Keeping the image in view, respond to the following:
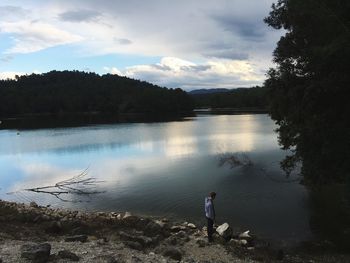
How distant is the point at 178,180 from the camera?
37.5 meters

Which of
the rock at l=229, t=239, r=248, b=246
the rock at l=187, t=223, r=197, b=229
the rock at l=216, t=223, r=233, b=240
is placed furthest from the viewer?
the rock at l=187, t=223, r=197, b=229

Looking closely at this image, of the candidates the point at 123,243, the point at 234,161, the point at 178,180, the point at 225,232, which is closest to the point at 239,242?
the point at 225,232

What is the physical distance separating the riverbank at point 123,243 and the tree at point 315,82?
5.68m

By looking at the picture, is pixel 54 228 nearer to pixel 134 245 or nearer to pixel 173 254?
pixel 134 245

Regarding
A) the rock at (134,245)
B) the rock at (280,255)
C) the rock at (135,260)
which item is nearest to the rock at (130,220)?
the rock at (134,245)

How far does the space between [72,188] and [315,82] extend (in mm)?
23226

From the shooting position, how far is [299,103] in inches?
955

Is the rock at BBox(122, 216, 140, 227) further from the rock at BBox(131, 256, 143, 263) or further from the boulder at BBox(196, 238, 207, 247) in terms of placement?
the rock at BBox(131, 256, 143, 263)

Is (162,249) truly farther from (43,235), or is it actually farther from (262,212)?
(262,212)

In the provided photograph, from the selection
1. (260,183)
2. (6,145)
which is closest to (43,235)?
(260,183)

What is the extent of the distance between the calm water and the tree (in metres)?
3.96

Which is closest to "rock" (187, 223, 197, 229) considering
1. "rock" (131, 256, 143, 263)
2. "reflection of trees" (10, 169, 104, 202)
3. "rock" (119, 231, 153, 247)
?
"rock" (119, 231, 153, 247)

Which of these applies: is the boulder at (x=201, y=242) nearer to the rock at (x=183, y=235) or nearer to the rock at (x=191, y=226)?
the rock at (x=183, y=235)

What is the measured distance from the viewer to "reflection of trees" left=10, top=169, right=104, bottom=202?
1379 inches
